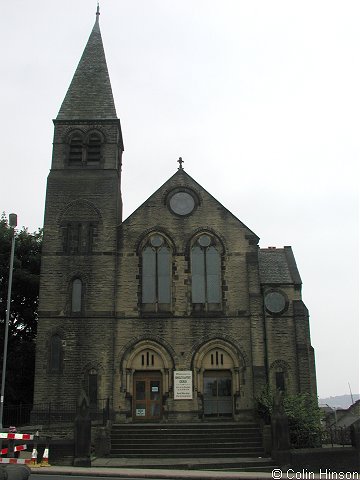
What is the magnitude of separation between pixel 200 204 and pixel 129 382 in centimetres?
930

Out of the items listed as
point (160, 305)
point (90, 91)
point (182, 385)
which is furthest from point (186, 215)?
point (90, 91)

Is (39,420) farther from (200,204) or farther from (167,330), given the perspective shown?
(200,204)

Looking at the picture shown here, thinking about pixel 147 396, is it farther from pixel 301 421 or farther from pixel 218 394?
pixel 301 421

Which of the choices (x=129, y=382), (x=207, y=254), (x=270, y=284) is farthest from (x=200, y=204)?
(x=129, y=382)

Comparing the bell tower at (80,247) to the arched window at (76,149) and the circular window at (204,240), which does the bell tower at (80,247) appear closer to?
the arched window at (76,149)

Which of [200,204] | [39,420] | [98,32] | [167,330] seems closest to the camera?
[39,420]

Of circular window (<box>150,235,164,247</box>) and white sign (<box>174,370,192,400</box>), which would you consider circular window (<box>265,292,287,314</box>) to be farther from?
circular window (<box>150,235,164,247</box>)

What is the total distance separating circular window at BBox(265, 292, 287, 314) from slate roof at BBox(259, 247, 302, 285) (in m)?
0.65

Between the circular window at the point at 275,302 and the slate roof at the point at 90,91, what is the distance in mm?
12403

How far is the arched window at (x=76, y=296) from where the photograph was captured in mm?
26156

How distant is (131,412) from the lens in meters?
25.0

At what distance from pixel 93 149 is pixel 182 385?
507 inches

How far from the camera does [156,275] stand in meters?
27.0

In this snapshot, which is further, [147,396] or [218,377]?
[218,377]
